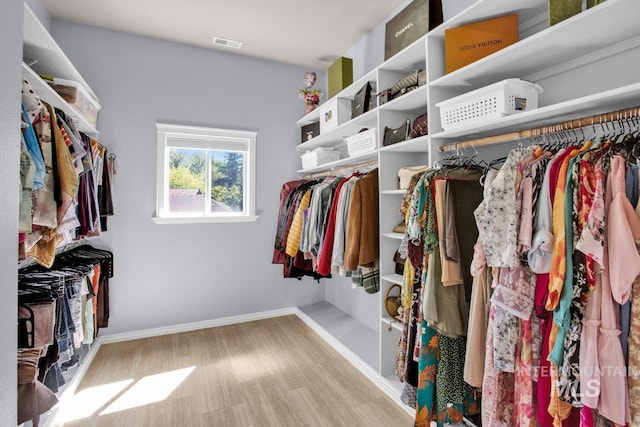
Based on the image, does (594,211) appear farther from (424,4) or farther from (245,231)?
(245,231)

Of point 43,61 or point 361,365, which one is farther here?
point 361,365

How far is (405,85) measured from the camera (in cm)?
209

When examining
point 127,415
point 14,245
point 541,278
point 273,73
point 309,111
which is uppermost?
point 273,73

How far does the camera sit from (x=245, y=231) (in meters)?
3.45

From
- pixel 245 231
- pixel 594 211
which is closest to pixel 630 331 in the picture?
pixel 594 211

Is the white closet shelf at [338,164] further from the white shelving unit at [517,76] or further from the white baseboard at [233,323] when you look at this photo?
the white baseboard at [233,323]


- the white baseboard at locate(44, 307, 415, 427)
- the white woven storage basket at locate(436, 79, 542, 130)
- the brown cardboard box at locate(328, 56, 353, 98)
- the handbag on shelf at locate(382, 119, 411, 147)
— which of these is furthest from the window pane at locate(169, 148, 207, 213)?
the white woven storage basket at locate(436, 79, 542, 130)

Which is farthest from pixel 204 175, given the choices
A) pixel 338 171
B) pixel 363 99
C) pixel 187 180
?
pixel 363 99

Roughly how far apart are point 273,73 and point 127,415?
3216mm

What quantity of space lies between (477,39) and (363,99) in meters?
0.98

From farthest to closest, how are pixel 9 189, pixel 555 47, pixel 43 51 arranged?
pixel 43 51
pixel 555 47
pixel 9 189

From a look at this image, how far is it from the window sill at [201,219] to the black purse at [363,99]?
1.55 m

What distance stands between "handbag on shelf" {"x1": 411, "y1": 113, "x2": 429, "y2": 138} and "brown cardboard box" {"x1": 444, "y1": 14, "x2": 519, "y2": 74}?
0.98ft

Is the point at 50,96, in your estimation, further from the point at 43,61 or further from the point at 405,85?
the point at 405,85
